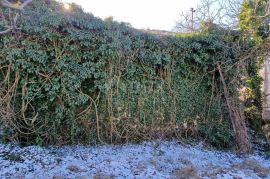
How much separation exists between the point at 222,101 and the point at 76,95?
328 cm

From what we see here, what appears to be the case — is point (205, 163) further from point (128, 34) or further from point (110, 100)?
point (128, 34)

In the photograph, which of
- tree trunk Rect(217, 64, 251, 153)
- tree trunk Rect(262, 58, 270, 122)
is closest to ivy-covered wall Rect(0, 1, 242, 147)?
tree trunk Rect(217, 64, 251, 153)

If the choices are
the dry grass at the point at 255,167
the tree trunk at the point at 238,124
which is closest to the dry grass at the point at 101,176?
the dry grass at the point at 255,167

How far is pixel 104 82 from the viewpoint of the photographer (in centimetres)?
429

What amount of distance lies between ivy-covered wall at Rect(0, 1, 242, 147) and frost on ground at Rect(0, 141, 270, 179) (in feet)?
1.02

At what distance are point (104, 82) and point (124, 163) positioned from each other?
1459 mm

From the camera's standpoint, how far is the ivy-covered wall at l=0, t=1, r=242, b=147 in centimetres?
384

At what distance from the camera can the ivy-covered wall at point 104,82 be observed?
12.6 feet

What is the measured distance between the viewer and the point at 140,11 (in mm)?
9477

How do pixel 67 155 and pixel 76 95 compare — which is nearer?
pixel 67 155

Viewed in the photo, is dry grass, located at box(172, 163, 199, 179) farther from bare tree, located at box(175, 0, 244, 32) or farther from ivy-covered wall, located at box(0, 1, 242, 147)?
bare tree, located at box(175, 0, 244, 32)

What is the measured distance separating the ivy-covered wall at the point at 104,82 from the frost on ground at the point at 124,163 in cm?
31

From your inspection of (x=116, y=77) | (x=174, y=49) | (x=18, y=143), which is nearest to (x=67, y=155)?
(x=18, y=143)

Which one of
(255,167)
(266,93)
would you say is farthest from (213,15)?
(255,167)
